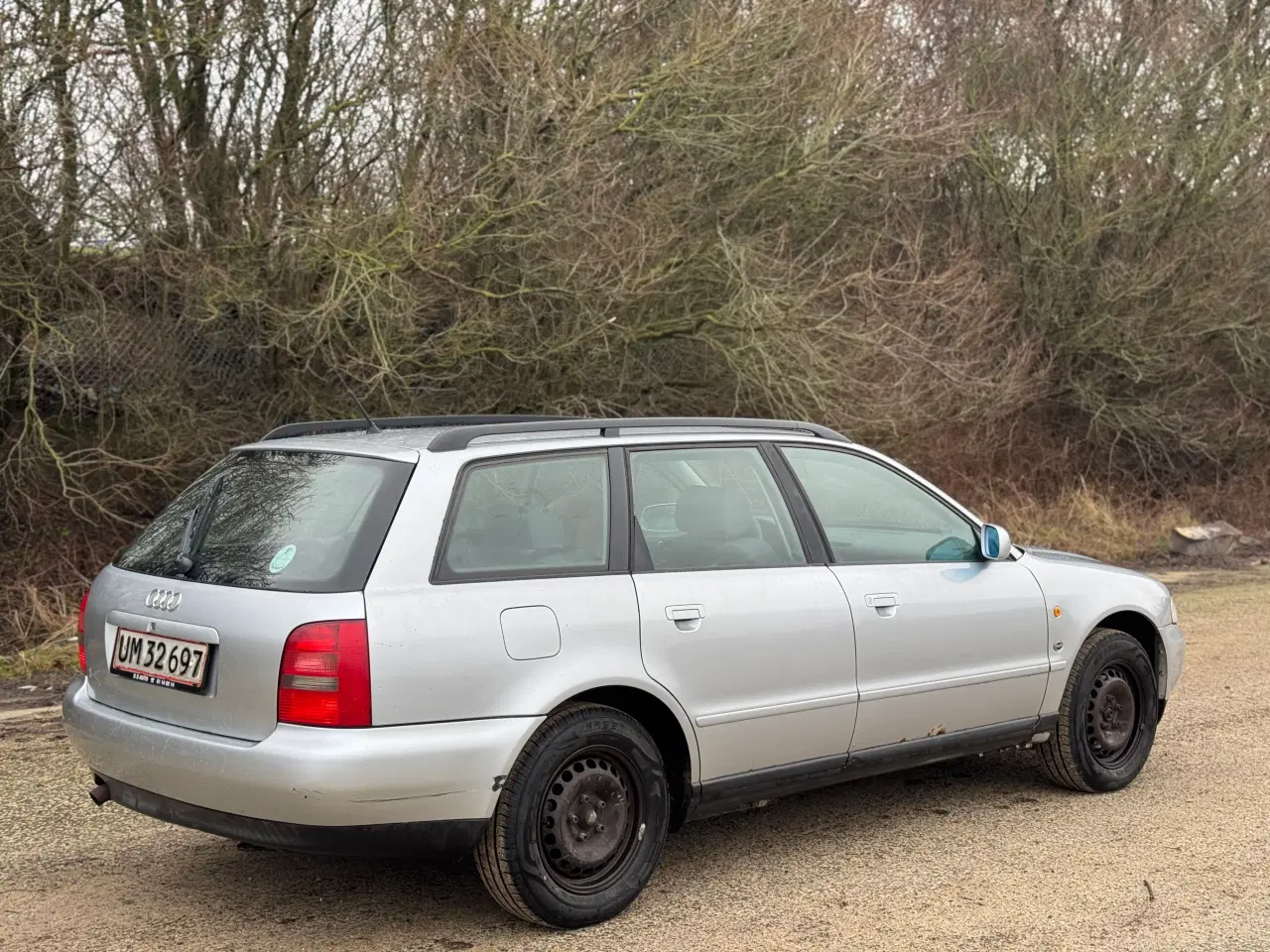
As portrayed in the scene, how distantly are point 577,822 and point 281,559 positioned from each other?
122cm

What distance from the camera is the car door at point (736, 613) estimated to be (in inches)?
185

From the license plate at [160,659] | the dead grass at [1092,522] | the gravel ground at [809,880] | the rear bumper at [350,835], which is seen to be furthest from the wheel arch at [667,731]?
the dead grass at [1092,522]

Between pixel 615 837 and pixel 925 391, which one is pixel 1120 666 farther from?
pixel 925 391

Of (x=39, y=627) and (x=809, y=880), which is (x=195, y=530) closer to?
(x=809, y=880)

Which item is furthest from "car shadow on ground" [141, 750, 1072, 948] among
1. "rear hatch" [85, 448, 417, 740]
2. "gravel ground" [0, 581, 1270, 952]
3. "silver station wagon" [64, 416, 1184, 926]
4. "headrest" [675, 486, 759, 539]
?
"headrest" [675, 486, 759, 539]

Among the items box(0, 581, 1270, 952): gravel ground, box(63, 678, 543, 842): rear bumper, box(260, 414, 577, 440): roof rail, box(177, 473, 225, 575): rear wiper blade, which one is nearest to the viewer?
box(63, 678, 543, 842): rear bumper

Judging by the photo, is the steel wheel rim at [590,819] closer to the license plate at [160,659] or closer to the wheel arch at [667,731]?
the wheel arch at [667,731]

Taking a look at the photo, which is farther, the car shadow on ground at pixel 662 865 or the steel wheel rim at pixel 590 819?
the car shadow on ground at pixel 662 865

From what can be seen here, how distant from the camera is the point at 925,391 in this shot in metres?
15.0

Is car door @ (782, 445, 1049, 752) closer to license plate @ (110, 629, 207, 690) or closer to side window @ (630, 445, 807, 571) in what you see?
side window @ (630, 445, 807, 571)

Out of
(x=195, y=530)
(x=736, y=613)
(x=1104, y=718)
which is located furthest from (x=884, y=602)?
(x=195, y=530)

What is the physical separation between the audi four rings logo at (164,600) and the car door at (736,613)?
144 cm

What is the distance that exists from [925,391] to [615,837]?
36.5 feet

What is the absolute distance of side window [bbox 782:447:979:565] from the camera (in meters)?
5.45
